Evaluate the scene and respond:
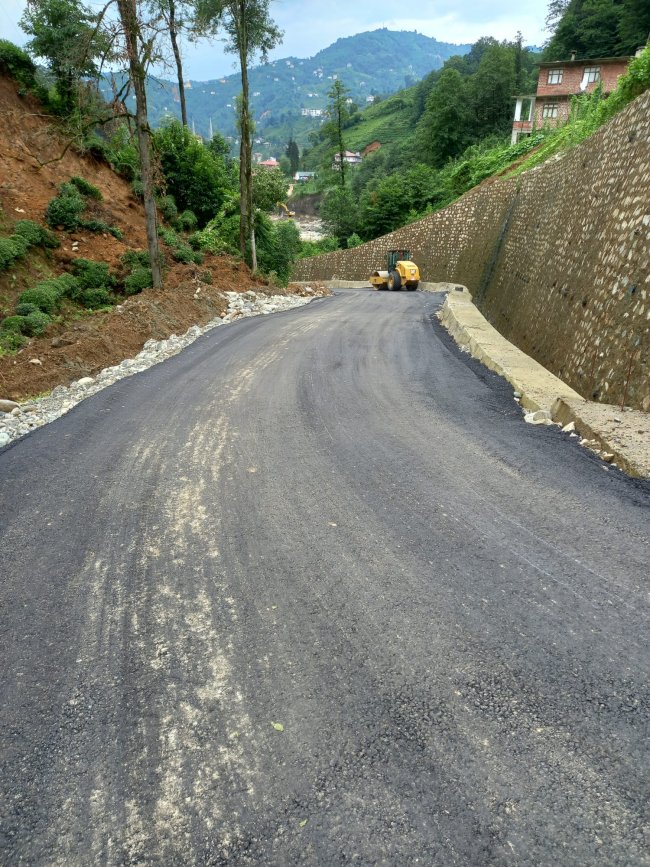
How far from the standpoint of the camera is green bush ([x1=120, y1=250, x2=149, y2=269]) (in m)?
15.2

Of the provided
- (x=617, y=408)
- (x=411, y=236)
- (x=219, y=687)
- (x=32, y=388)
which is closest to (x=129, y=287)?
(x=32, y=388)

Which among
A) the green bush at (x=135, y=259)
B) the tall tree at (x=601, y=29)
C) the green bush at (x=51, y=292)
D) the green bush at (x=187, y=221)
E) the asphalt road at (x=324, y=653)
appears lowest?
the asphalt road at (x=324, y=653)

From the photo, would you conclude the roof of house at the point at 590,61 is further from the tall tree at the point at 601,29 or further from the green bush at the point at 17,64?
the green bush at the point at 17,64

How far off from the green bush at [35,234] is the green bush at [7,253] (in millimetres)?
812

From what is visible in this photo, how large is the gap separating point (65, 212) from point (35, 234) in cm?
206

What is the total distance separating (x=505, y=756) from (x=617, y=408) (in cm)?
443

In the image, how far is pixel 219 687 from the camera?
2.34 metres

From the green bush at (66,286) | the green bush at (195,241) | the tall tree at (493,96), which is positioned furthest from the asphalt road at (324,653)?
the tall tree at (493,96)

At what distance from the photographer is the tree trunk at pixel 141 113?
1098 centimetres

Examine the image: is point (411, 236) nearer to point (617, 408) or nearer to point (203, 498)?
point (617, 408)

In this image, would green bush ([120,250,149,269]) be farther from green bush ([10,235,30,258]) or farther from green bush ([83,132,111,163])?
green bush ([83,132,111,163])

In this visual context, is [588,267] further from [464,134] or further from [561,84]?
[464,134]

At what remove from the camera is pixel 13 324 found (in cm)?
1051

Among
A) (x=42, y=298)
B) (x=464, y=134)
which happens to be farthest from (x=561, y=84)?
(x=42, y=298)
